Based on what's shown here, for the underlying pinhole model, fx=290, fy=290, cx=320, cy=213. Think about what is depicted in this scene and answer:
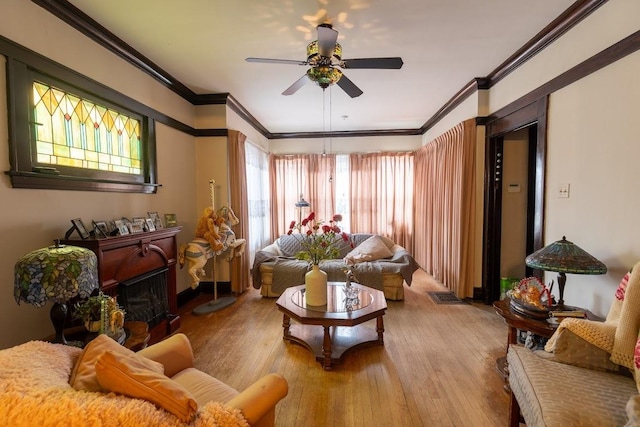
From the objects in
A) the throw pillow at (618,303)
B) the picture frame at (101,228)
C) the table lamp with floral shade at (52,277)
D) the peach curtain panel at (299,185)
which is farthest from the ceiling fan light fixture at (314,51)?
the peach curtain panel at (299,185)

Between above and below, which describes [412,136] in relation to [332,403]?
above

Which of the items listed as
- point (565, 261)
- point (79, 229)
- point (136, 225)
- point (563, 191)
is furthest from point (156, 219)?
point (563, 191)

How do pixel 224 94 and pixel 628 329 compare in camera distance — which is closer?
pixel 628 329

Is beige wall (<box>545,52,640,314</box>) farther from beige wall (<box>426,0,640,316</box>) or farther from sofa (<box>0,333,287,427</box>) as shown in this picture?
sofa (<box>0,333,287,427</box>)

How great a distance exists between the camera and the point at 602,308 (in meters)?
2.07

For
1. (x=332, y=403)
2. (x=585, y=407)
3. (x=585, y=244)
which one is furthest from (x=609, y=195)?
(x=332, y=403)

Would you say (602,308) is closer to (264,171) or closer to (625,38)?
(625,38)

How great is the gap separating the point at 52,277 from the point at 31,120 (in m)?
1.17

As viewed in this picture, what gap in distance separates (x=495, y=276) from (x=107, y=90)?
4647 mm

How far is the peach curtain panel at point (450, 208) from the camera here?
12.2 feet

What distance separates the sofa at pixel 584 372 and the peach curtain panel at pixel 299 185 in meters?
4.61

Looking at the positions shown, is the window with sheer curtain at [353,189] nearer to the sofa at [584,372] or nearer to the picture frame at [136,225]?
the picture frame at [136,225]

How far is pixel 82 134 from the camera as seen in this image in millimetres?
2336

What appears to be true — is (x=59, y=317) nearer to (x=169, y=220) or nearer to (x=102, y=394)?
(x=102, y=394)
